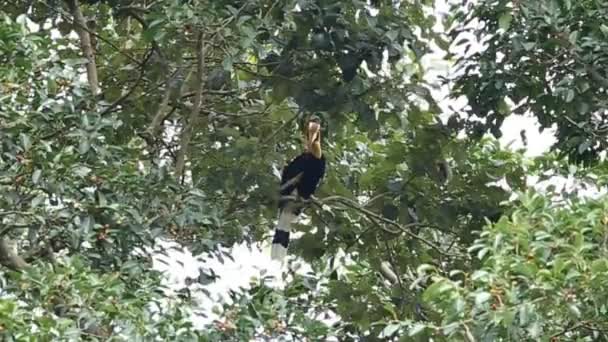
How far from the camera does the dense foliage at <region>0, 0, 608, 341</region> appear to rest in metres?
3.04

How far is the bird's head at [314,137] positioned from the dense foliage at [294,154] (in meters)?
0.09

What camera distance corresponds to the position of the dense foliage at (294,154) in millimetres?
3045

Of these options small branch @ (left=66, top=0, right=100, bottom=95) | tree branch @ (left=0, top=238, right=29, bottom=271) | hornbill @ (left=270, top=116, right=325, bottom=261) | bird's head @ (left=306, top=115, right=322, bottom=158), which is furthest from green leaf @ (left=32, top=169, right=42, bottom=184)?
hornbill @ (left=270, top=116, right=325, bottom=261)

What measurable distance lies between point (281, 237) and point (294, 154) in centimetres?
43

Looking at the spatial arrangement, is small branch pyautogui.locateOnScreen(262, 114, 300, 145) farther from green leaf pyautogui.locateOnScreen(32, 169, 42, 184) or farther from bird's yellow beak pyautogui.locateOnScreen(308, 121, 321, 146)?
green leaf pyautogui.locateOnScreen(32, 169, 42, 184)

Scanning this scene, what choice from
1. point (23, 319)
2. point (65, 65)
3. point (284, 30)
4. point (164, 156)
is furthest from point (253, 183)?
point (23, 319)

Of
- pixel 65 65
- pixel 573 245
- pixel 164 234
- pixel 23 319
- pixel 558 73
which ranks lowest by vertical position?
pixel 23 319

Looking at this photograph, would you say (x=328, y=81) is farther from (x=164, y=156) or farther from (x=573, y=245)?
(x=573, y=245)

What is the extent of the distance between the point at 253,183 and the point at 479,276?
2.03 metres

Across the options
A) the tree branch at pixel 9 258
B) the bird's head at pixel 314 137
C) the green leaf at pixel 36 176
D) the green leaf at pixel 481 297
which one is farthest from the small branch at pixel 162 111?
the green leaf at pixel 481 297

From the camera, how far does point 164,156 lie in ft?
16.3

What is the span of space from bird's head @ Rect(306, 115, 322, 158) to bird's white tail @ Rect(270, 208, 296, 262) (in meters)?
0.30

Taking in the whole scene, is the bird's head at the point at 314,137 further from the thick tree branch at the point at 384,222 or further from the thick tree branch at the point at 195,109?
the thick tree branch at the point at 195,109

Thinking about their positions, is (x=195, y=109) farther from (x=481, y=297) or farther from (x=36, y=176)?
(x=481, y=297)
